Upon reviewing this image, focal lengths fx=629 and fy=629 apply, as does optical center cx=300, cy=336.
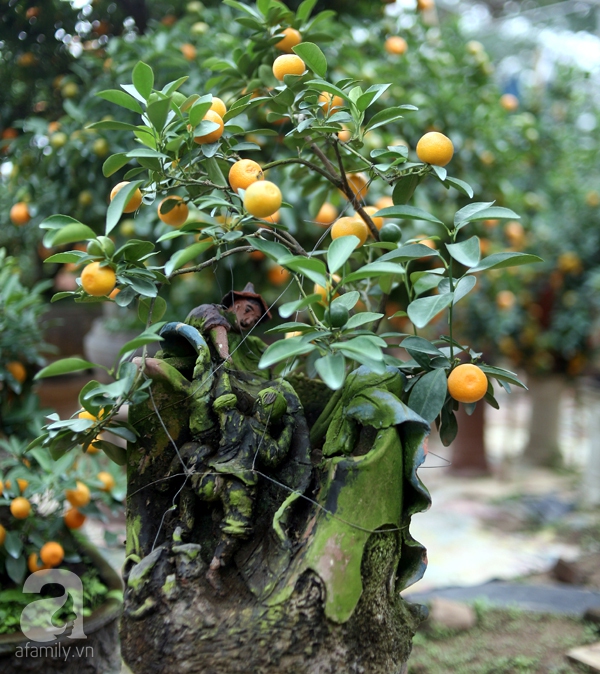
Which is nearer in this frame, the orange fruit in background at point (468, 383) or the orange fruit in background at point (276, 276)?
the orange fruit in background at point (468, 383)

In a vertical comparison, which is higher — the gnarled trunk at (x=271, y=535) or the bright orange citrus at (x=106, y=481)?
the gnarled trunk at (x=271, y=535)

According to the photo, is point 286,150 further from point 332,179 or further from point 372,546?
point 372,546

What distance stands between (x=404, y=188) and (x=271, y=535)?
0.48 m

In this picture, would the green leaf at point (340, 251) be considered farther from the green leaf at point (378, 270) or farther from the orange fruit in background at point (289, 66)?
the orange fruit in background at point (289, 66)

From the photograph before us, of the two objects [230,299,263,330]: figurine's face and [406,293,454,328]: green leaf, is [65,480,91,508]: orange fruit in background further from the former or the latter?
[406,293,454,328]: green leaf

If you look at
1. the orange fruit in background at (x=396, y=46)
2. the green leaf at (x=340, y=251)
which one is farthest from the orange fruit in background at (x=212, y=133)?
the orange fruit in background at (x=396, y=46)

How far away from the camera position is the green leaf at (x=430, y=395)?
78cm

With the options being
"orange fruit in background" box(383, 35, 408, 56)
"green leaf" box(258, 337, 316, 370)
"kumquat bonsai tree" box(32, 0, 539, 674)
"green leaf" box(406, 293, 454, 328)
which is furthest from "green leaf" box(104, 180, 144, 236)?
"orange fruit in background" box(383, 35, 408, 56)

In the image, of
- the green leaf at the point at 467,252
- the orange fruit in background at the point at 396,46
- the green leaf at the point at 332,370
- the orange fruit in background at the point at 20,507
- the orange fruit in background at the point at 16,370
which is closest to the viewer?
the green leaf at the point at 332,370

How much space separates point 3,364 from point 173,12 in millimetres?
1345

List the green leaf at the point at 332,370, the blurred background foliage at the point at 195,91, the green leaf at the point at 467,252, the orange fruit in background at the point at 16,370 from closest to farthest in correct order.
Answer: the green leaf at the point at 332,370 → the green leaf at the point at 467,252 → the orange fruit in background at the point at 16,370 → the blurred background foliage at the point at 195,91

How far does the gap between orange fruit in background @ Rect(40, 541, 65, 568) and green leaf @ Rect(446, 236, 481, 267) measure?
91 centimetres

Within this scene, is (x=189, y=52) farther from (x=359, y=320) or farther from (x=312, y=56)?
(x=359, y=320)

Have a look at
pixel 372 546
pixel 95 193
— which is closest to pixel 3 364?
pixel 95 193
